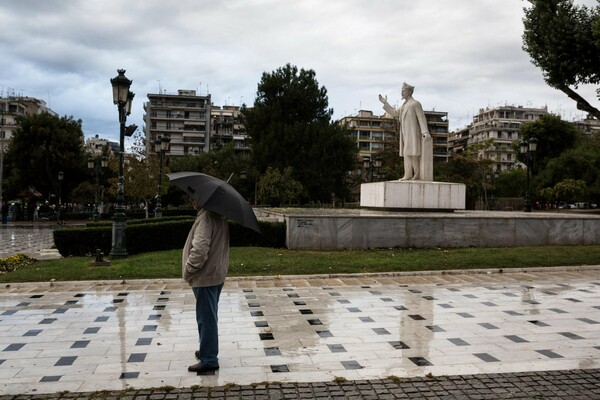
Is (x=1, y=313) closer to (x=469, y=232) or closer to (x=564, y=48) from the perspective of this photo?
(x=469, y=232)

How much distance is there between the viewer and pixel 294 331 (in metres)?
6.55

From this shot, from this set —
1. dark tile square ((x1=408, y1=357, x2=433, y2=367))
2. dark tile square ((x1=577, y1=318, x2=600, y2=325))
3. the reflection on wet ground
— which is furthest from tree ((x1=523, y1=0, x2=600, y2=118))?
dark tile square ((x1=408, y1=357, x2=433, y2=367))

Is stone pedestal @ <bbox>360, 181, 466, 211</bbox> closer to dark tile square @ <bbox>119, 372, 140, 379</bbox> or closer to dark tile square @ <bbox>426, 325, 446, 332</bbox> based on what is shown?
dark tile square @ <bbox>426, 325, 446, 332</bbox>

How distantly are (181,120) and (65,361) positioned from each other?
254 ft

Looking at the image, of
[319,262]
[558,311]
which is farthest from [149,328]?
[558,311]

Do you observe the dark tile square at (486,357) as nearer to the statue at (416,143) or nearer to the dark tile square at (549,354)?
→ the dark tile square at (549,354)

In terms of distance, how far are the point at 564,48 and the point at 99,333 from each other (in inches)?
560

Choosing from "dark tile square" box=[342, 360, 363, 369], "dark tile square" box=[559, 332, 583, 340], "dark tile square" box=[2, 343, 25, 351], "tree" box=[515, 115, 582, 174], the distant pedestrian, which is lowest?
"dark tile square" box=[2, 343, 25, 351]

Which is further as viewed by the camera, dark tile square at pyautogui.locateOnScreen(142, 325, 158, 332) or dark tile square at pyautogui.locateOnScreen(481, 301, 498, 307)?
dark tile square at pyautogui.locateOnScreen(481, 301, 498, 307)

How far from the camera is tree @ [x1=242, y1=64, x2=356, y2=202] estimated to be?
38.3 m

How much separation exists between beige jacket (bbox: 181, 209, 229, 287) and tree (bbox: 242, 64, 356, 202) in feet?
106

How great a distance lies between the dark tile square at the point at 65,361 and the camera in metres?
5.22

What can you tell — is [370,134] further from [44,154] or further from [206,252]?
[206,252]

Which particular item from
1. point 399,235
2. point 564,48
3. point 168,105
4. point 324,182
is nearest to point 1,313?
point 399,235
